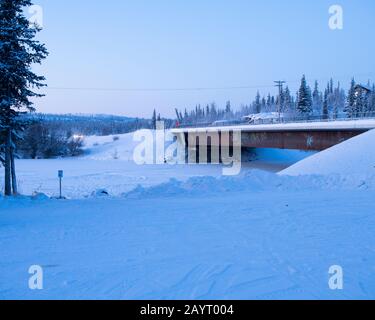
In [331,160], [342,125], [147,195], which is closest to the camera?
[147,195]

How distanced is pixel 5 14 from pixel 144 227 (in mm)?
14874

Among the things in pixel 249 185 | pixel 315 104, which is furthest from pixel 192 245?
pixel 315 104

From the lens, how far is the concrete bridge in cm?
2759

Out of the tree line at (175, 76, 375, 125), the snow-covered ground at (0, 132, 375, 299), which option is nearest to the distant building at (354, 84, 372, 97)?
the tree line at (175, 76, 375, 125)

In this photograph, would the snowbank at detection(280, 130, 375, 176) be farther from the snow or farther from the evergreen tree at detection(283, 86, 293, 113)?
the evergreen tree at detection(283, 86, 293, 113)

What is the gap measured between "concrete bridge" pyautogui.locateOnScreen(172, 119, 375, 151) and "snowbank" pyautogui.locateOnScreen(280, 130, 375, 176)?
3707mm

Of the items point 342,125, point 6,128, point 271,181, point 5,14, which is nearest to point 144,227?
point 271,181

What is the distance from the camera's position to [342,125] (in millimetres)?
27469

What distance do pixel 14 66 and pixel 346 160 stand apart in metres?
18.8

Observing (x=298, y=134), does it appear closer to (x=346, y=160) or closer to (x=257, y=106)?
(x=346, y=160)
